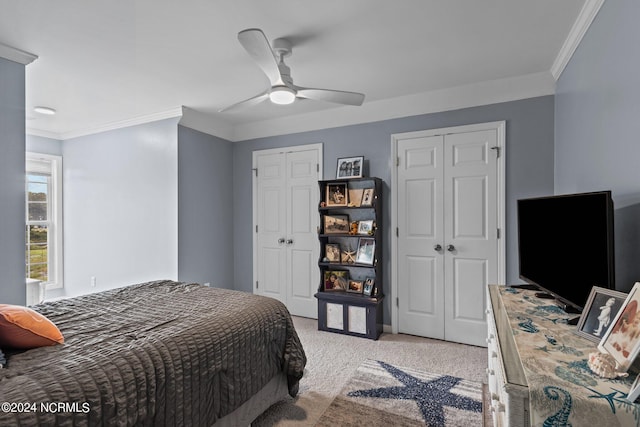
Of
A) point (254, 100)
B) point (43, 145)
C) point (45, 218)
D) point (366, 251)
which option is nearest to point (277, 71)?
point (254, 100)

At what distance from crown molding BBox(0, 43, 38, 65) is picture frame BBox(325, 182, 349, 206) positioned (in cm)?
275

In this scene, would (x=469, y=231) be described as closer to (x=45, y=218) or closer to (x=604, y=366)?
(x=604, y=366)

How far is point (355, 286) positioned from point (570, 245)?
88.8 inches

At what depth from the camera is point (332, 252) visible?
3.60 meters

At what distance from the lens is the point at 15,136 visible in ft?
7.50

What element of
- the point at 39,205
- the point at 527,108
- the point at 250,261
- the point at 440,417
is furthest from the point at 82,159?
the point at 527,108

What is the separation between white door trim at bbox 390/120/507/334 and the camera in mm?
2939

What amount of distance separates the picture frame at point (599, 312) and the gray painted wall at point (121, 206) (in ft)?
11.7

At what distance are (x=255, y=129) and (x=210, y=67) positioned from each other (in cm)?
159

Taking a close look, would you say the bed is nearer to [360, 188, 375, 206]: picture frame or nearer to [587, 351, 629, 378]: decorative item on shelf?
[587, 351, 629, 378]: decorative item on shelf

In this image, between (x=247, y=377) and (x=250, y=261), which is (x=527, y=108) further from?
(x=250, y=261)

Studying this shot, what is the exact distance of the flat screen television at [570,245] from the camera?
1.25 m

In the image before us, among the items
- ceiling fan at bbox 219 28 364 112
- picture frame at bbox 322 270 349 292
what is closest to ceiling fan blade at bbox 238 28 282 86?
ceiling fan at bbox 219 28 364 112
